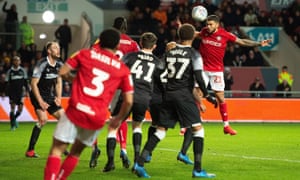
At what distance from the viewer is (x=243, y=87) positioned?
29734 millimetres

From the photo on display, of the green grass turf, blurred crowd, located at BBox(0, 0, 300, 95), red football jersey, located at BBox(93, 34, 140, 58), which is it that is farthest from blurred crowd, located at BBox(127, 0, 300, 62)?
red football jersey, located at BBox(93, 34, 140, 58)

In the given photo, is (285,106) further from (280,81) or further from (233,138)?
(233,138)

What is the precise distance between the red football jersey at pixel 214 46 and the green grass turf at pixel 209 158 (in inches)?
70.7

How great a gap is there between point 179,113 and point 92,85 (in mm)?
2943

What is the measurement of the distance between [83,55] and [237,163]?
5229 mm

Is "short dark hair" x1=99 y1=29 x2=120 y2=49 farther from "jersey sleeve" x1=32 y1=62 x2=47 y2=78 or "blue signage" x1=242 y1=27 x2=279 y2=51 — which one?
"blue signage" x1=242 y1=27 x2=279 y2=51

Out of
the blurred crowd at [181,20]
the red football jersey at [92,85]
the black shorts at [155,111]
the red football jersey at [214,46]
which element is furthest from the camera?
the blurred crowd at [181,20]

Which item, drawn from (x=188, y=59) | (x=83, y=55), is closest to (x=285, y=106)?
(x=188, y=59)

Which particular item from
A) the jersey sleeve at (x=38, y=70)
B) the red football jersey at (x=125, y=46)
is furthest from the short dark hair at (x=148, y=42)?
the jersey sleeve at (x=38, y=70)

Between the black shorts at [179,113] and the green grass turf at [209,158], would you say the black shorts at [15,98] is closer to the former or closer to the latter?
the green grass turf at [209,158]

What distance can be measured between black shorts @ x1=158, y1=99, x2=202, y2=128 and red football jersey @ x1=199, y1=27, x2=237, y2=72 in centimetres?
529

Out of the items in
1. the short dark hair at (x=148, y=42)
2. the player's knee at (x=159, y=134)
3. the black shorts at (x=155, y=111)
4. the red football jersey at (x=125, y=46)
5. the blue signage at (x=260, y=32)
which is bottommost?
the blue signage at (x=260, y=32)

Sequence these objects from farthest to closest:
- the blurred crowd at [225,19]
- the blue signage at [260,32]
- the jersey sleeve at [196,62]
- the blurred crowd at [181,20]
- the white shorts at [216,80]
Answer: the blue signage at [260,32] < the blurred crowd at [225,19] < the blurred crowd at [181,20] < the white shorts at [216,80] < the jersey sleeve at [196,62]

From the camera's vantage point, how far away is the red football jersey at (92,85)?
898 centimetres
